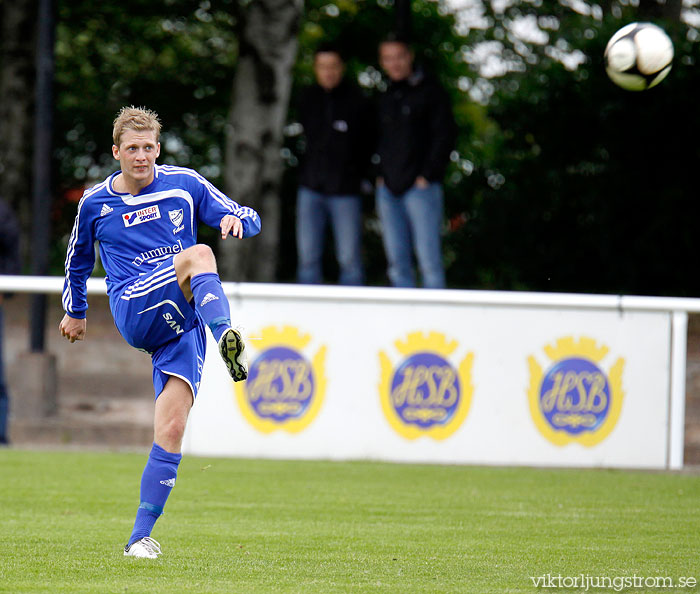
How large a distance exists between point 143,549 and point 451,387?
190 inches

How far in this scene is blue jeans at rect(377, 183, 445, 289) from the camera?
1159 cm

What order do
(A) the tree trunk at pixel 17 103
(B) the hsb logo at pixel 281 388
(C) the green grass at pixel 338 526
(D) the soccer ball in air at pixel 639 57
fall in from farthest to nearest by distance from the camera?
(A) the tree trunk at pixel 17 103, (B) the hsb logo at pixel 281 388, (D) the soccer ball in air at pixel 639 57, (C) the green grass at pixel 338 526

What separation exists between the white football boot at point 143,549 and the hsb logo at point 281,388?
14.5 feet

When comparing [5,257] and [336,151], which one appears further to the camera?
[336,151]

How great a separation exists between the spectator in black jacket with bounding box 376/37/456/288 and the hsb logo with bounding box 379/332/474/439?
166cm

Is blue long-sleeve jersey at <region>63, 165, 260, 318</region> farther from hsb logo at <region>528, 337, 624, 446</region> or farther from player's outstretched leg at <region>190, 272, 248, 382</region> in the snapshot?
hsb logo at <region>528, 337, 624, 446</region>

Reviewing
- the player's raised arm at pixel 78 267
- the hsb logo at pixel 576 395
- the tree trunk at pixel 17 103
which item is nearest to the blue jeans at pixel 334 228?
the hsb logo at pixel 576 395

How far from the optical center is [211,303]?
219 inches

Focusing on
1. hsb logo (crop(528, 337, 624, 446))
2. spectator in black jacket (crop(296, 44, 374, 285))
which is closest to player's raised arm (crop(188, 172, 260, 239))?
hsb logo (crop(528, 337, 624, 446))

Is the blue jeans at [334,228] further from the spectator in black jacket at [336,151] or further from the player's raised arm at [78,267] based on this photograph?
the player's raised arm at [78,267]

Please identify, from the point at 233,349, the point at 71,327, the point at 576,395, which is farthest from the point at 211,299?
the point at 576,395

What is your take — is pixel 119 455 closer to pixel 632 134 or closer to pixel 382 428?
pixel 382 428

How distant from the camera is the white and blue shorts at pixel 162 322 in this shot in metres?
5.80

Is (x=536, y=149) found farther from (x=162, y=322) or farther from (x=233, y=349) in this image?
(x=233, y=349)
